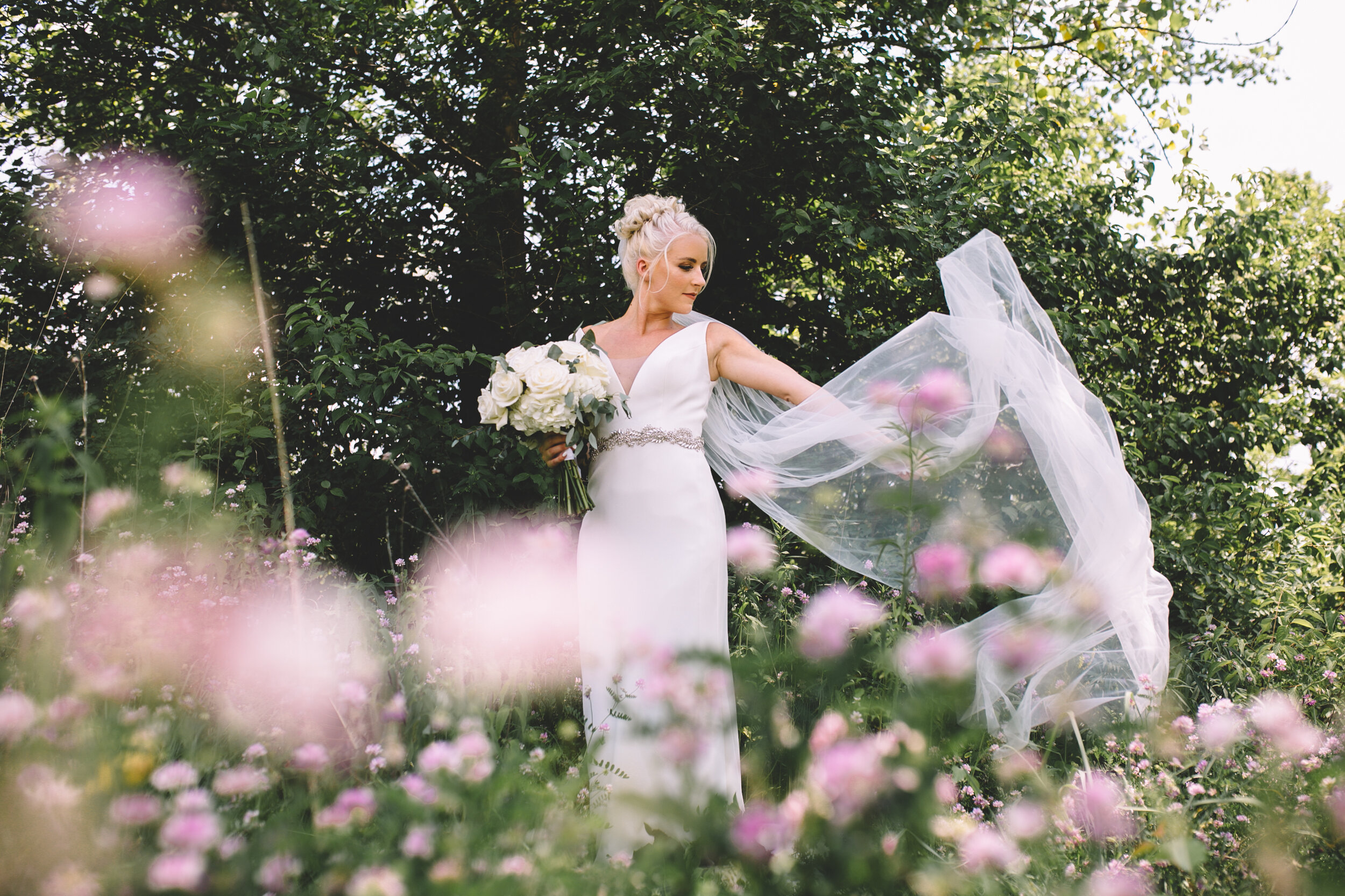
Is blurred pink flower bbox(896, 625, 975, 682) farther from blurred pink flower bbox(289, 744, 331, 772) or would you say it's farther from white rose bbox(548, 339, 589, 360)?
white rose bbox(548, 339, 589, 360)

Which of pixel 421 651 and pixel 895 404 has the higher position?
pixel 895 404

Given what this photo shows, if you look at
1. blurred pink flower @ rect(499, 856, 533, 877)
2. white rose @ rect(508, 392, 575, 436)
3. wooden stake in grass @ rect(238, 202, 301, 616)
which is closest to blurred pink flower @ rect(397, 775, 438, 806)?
blurred pink flower @ rect(499, 856, 533, 877)

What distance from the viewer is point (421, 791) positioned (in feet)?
→ 3.92

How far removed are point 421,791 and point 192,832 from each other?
30 cm

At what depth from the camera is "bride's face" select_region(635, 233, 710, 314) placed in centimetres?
302

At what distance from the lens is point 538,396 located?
2.57 m

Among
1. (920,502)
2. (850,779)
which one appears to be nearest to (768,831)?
(850,779)

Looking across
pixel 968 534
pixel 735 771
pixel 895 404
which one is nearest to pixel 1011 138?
pixel 895 404

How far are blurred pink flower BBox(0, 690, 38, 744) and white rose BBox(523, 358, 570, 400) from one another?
1.56m

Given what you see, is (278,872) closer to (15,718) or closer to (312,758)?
(312,758)

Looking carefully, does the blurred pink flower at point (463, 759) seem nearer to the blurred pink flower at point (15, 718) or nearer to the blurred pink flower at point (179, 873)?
the blurred pink flower at point (179, 873)

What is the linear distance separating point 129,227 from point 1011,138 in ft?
16.7

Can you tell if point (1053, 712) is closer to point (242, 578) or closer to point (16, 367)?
point (242, 578)

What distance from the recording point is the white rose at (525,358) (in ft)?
8.68
